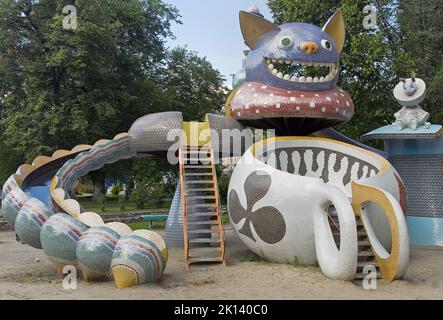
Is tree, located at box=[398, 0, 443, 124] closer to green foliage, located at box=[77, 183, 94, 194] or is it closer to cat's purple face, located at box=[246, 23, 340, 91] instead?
cat's purple face, located at box=[246, 23, 340, 91]

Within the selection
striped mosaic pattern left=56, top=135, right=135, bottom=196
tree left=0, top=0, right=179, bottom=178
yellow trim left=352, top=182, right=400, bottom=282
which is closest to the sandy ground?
yellow trim left=352, top=182, right=400, bottom=282

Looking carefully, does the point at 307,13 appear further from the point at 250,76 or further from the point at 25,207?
the point at 25,207

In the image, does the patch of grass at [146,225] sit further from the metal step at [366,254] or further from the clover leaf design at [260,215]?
the metal step at [366,254]

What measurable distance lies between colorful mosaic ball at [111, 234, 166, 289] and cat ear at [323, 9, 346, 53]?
6676mm

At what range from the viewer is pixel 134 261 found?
7418mm

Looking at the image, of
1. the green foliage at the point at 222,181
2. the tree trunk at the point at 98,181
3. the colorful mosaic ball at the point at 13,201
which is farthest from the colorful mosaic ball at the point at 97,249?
the tree trunk at the point at 98,181

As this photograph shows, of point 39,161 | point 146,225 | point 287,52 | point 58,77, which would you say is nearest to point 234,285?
point 287,52

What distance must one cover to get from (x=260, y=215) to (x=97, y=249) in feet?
9.68

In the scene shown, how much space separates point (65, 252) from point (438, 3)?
17213mm

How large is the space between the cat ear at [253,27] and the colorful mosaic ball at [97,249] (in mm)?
5399

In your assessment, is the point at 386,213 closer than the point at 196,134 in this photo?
Yes

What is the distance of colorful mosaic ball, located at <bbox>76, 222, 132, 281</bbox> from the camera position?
7.63 meters

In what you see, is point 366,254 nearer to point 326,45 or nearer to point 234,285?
point 234,285

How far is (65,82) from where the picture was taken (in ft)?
75.3
